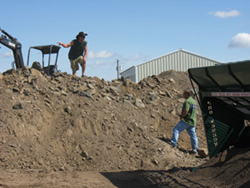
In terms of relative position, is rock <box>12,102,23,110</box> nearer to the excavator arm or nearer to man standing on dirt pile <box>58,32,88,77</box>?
man standing on dirt pile <box>58,32,88,77</box>

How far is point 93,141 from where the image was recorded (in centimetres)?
984

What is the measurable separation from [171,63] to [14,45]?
1253 centimetres

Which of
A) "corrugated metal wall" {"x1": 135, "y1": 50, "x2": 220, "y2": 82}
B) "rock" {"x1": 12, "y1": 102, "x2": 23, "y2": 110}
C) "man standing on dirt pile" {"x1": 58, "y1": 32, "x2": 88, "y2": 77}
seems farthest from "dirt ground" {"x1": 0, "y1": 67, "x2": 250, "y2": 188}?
"corrugated metal wall" {"x1": 135, "y1": 50, "x2": 220, "y2": 82}

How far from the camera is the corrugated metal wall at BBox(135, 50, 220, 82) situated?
24.2 meters

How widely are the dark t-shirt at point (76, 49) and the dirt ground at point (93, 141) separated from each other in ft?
3.08

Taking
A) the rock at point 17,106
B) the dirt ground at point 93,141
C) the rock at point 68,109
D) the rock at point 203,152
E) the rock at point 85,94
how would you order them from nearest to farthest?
1. the dirt ground at point 93,141
2. the rock at point 203,152
3. the rock at point 17,106
4. the rock at point 68,109
5. the rock at point 85,94

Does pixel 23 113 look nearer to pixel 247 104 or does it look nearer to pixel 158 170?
pixel 158 170

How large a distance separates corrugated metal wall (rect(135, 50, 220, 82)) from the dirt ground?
433 inches

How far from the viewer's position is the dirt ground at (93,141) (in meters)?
7.61

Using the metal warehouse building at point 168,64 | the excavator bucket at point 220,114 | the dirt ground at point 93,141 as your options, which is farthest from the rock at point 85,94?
the metal warehouse building at point 168,64

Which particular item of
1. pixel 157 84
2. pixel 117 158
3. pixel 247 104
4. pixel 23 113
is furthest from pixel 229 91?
pixel 157 84

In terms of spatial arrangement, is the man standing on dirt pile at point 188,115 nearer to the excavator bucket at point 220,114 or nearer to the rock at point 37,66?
the excavator bucket at point 220,114

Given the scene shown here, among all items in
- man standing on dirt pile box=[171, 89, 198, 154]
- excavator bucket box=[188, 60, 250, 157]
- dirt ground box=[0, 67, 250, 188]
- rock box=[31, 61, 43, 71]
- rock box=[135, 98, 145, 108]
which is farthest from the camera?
rock box=[31, 61, 43, 71]

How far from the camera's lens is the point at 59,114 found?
1063 centimetres
